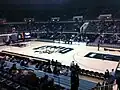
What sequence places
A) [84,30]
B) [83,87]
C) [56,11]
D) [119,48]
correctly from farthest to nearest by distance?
[56,11], [84,30], [119,48], [83,87]

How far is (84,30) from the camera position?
94.9 feet

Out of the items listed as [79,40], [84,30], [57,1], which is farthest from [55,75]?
[57,1]

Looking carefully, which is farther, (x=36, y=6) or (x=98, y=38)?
(x=36, y=6)

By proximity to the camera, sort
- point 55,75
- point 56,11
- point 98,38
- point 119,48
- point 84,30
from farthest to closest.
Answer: point 56,11 → point 84,30 → point 98,38 → point 119,48 → point 55,75

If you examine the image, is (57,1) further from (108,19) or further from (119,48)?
(119,48)

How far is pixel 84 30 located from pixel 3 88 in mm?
21397

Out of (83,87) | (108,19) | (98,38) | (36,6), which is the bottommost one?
(83,87)

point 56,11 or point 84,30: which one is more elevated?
point 56,11

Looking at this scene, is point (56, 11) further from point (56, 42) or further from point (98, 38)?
point (98, 38)

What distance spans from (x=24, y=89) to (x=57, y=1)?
2838cm

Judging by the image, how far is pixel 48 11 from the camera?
35.7 m

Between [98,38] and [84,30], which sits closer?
[98,38]

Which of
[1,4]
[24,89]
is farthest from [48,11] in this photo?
[24,89]

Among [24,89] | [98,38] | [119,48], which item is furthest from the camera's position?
[98,38]
